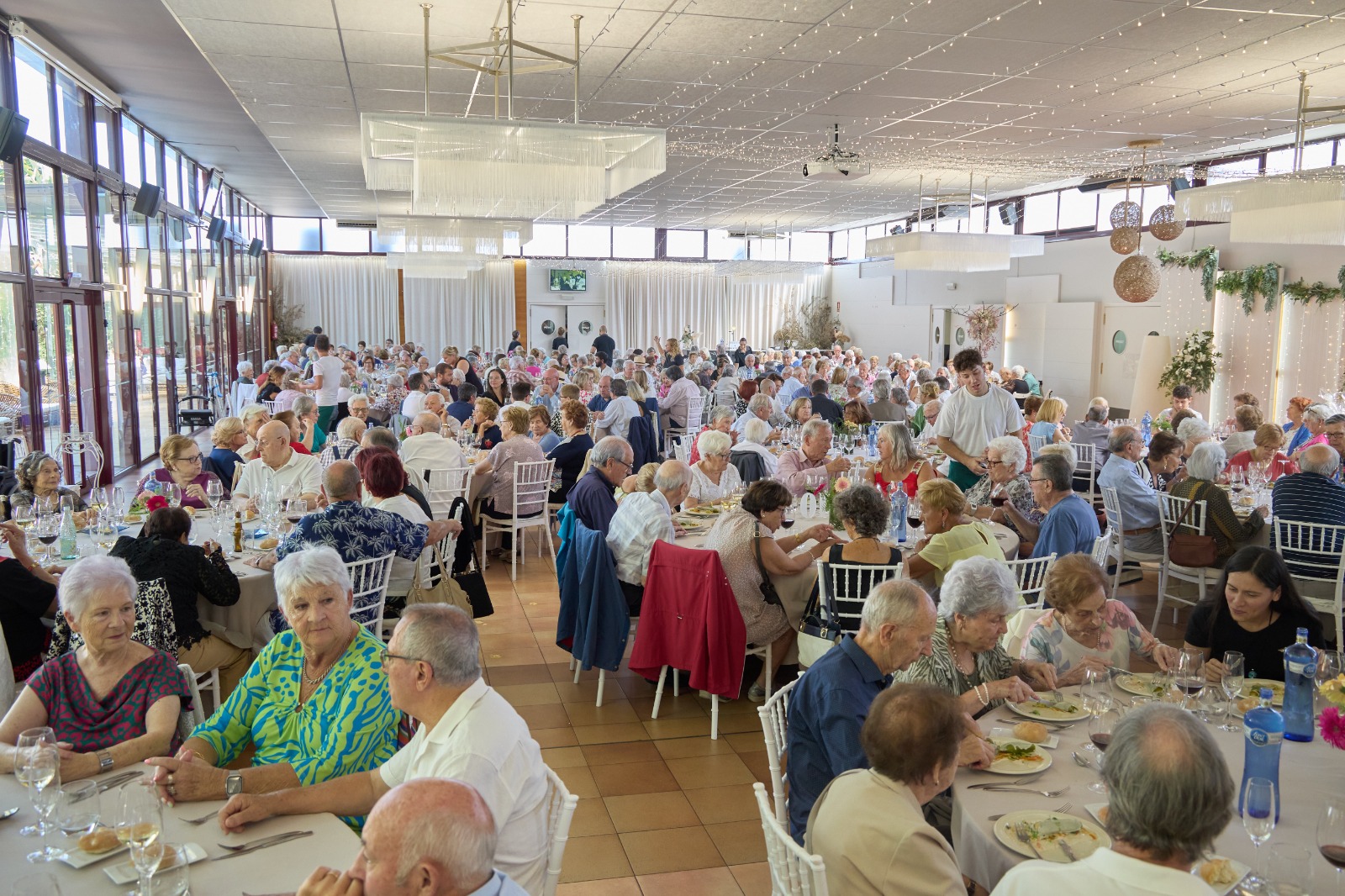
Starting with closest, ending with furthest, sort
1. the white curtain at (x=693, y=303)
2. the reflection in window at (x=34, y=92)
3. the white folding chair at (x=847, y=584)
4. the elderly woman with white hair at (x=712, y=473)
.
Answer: the white folding chair at (x=847, y=584) → the elderly woman with white hair at (x=712, y=473) → the reflection in window at (x=34, y=92) → the white curtain at (x=693, y=303)

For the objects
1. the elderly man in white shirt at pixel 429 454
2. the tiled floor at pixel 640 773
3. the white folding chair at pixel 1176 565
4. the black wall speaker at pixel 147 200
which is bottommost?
the tiled floor at pixel 640 773

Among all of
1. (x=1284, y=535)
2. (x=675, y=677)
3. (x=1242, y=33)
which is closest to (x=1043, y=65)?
(x=1242, y=33)

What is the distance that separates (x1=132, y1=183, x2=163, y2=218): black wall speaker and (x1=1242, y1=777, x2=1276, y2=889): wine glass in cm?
1185

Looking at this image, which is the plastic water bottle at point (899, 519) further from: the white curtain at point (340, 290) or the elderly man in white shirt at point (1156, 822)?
the white curtain at point (340, 290)

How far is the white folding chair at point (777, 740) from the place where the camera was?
103 inches

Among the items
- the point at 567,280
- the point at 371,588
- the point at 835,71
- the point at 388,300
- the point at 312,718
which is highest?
the point at 835,71

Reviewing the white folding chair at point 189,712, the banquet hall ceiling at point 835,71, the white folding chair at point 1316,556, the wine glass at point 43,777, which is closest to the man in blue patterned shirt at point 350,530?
the white folding chair at point 189,712

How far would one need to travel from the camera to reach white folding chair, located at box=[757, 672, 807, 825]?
262cm

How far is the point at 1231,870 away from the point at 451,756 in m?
1.66

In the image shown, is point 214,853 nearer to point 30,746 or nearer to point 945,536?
point 30,746

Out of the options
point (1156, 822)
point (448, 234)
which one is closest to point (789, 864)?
point (1156, 822)

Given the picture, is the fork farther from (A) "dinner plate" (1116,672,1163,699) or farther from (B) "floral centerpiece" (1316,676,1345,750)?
(B) "floral centerpiece" (1316,676,1345,750)

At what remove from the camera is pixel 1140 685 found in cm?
314

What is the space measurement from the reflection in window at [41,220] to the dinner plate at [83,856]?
25.7 feet
